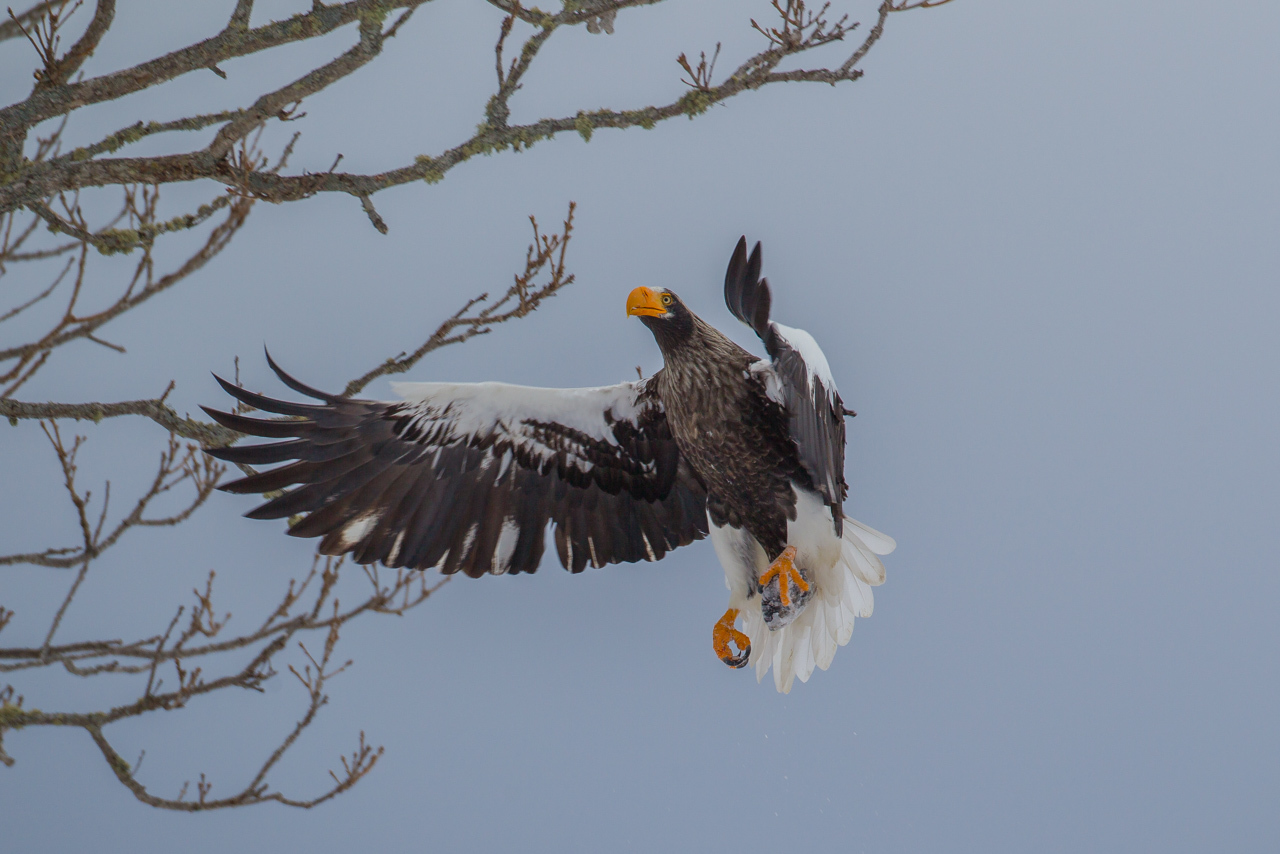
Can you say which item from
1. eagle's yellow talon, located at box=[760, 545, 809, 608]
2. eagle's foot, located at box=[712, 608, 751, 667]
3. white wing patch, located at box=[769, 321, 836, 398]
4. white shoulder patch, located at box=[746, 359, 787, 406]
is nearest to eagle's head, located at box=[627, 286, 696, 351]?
white shoulder patch, located at box=[746, 359, 787, 406]

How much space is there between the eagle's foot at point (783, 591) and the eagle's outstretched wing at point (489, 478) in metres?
0.36

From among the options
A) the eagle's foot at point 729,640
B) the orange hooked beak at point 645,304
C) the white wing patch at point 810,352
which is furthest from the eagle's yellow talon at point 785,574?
the orange hooked beak at point 645,304

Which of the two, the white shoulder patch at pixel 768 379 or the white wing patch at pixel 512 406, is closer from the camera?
the white shoulder patch at pixel 768 379

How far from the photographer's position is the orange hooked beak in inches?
108

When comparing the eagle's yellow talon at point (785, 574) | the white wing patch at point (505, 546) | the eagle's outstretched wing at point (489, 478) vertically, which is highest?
the eagle's outstretched wing at point (489, 478)

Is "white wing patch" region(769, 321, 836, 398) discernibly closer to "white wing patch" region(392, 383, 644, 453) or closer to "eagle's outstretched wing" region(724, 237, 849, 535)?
"eagle's outstretched wing" region(724, 237, 849, 535)

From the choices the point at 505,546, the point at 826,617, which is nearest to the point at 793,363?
the point at 826,617

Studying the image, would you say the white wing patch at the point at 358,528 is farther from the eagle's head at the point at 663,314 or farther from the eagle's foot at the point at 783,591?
the eagle's foot at the point at 783,591

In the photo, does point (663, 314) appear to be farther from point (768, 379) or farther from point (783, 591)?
point (783, 591)

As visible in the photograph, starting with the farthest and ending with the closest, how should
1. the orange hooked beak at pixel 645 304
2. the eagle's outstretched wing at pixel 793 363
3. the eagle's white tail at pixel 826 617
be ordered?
the eagle's white tail at pixel 826 617
the orange hooked beak at pixel 645 304
the eagle's outstretched wing at pixel 793 363

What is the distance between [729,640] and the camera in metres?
3.25

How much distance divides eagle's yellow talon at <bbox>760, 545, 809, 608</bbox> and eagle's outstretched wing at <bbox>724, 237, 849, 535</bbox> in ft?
1.81

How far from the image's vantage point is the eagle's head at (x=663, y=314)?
277 centimetres

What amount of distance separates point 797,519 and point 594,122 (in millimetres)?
1327
